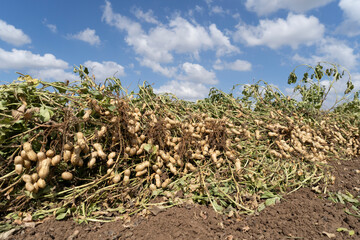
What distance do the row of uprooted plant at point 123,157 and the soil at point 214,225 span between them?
0.39 ft

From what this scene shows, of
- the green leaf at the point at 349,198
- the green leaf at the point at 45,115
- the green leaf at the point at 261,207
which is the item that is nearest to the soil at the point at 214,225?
the green leaf at the point at 261,207

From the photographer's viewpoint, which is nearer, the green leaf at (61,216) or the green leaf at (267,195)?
the green leaf at (61,216)

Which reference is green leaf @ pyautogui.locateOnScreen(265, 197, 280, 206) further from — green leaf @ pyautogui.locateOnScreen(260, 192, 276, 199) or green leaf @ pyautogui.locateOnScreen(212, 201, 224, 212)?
green leaf @ pyautogui.locateOnScreen(212, 201, 224, 212)

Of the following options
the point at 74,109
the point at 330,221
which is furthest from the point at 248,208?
the point at 74,109

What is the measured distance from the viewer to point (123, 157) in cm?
235

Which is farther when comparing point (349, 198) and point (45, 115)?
point (349, 198)

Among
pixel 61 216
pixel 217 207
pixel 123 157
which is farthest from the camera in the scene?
pixel 123 157

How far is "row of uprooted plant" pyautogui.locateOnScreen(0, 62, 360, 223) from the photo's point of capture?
6.44 feet

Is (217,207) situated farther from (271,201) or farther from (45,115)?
(45,115)

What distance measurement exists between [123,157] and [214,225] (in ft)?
3.16

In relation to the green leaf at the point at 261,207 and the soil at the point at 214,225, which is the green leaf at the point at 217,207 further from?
the green leaf at the point at 261,207

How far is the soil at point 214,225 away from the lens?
1.82 meters

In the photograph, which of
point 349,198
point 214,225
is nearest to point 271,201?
point 214,225

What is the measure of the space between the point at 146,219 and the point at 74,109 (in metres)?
1.03
